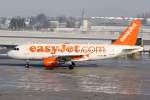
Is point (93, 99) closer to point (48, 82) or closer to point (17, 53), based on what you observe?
point (48, 82)

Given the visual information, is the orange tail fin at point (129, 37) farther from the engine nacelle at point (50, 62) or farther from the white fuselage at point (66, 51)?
the engine nacelle at point (50, 62)

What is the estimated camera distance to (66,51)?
51500 millimetres

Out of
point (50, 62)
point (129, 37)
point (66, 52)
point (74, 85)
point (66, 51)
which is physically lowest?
point (74, 85)

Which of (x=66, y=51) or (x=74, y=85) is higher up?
(x=66, y=51)

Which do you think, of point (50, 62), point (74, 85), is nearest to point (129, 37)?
point (50, 62)

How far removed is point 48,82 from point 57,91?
5.46m

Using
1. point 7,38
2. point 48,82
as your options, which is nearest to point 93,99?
point 48,82

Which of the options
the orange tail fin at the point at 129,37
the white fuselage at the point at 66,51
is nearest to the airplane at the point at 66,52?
the white fuselage at the point at 66,51

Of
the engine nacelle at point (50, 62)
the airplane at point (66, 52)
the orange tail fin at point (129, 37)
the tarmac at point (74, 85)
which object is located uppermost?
the orange tail fin at point (129, 37)

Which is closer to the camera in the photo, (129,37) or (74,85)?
(74,85)

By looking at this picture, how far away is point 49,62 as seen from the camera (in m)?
49.0

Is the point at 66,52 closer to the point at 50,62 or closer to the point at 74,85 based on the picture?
the point at 50,62

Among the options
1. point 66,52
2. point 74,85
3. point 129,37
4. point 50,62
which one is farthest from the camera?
point 129,37

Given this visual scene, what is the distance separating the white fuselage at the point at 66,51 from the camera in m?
51.0
